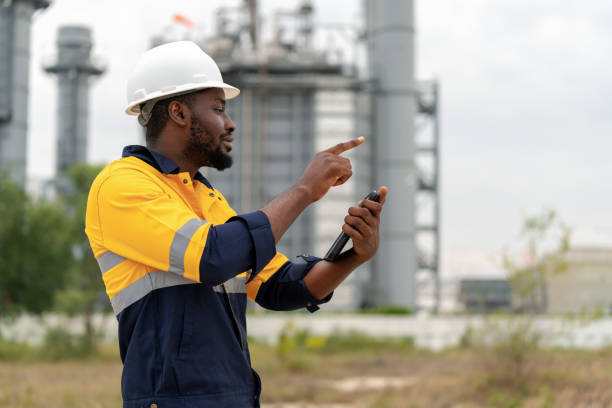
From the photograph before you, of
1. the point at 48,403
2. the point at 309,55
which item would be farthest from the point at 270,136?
the point at 48,403

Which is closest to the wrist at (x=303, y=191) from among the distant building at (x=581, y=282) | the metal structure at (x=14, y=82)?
the distant building at (x=581, y=282)

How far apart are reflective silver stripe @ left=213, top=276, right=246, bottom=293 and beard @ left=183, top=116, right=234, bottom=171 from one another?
0.38 metres

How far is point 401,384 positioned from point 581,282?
16.3 m

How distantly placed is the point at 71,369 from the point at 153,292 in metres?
13.7

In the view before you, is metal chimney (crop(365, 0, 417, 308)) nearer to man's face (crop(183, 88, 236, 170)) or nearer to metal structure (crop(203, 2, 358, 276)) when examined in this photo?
metal structure (crop(203, 2, 358, 276))

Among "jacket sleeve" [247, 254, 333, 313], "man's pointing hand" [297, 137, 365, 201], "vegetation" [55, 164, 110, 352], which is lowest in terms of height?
"vegetation" [55, 164, 110, 352]

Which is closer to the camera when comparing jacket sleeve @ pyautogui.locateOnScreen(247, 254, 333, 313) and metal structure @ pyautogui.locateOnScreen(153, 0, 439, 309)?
jacket sleeve @ pyautogui.locateOnScreen(247, 254, 333, 313)

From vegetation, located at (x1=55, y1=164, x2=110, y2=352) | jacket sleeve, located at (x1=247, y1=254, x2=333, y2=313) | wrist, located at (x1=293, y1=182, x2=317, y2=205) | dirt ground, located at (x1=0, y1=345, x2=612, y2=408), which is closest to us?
wrist, located at (x1=293, y1=182, x2=317, y2=205)

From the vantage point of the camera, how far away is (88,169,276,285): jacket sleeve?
211 cm

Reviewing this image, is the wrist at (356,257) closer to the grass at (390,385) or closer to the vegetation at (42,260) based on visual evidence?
the grass at (390,385)

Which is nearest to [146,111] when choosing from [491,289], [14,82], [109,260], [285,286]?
[109,260]

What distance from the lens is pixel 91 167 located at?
2250 cm

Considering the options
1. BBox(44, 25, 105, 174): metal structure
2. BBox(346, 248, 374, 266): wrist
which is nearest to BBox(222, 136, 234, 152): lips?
BBox(346, 248, 374, 266): wrist

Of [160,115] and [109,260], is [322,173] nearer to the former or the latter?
[160,115]
